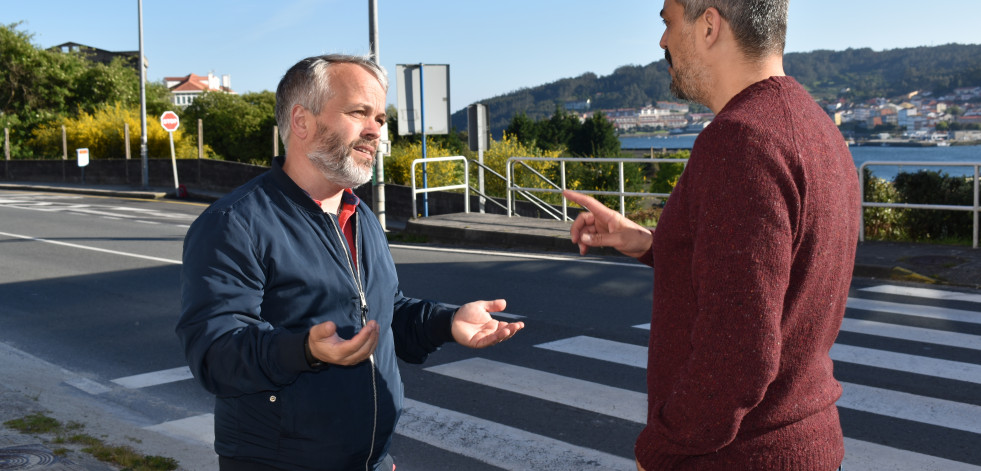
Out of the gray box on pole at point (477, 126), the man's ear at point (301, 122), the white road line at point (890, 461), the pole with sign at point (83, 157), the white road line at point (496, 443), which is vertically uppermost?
the pole with sign at point (83, 157)

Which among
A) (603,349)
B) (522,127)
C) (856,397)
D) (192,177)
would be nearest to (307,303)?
(856,397)

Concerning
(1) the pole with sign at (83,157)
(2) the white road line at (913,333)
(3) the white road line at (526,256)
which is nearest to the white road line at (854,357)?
(2) the white road line at (913,333)

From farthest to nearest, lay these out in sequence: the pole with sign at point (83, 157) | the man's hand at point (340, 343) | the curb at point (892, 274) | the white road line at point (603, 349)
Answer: the pole with sign at point (83, 157) → the curb at point (892, 274) → the white road line at point (603, 349) → the man's hand at point (340, 343)

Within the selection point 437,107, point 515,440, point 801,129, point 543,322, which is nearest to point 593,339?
point 543,322

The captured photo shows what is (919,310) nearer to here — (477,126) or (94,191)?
(477,126)

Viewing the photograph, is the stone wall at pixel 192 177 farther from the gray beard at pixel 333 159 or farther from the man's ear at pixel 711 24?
the man's ear at pixel 711 24

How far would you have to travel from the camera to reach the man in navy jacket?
2.11m

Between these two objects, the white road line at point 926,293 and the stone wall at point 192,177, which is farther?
the stone wall at point 192,177

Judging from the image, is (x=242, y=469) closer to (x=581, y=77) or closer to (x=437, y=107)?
(x=437, y=107)

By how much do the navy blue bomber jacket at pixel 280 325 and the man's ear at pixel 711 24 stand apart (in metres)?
1.05

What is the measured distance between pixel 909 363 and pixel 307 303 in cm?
547

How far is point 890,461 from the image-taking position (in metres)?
4.69

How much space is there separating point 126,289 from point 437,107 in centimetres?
735

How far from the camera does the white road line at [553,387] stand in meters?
5.65
